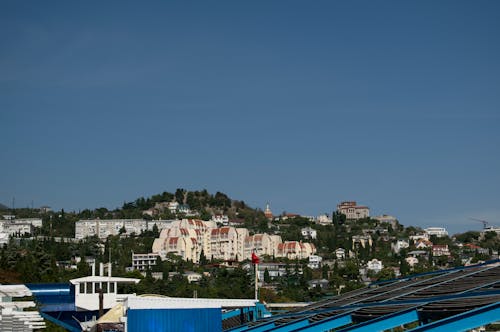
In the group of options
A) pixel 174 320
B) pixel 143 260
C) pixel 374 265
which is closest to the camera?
pixel 174 320

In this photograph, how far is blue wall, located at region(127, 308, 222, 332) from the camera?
93.9ft

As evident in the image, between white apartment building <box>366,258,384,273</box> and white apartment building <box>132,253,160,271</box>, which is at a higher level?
white apartment building <box>132,253,160,271</box>

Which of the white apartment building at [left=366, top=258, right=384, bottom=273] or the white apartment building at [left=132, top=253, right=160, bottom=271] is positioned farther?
→ the white apartment building at [left=366, top=258, right=384, bottom=273]

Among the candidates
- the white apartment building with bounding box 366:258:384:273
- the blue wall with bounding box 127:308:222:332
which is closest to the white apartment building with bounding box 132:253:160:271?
the white apartment building with bounding box 366:258:384:273

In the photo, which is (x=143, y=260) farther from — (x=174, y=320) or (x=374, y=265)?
(x=174, y=320)

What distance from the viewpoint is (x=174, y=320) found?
96.0ft

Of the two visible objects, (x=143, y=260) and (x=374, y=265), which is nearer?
(x=143, y=260)

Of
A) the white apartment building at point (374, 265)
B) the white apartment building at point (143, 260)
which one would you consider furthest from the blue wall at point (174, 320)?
the white apartment building at point (374, 265)

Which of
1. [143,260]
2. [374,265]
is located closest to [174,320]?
[143,260]

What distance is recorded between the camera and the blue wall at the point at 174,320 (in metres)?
28.6

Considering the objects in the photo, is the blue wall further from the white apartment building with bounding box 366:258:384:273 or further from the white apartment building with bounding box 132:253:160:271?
the white apartment building with bounding box 366:258:384:273

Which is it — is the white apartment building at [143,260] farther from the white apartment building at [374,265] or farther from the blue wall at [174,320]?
the blue wall at [174,320]

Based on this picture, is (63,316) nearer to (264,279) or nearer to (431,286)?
(431,286)


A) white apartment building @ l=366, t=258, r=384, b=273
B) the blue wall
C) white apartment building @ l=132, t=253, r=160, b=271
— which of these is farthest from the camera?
white apartment building @ l=366, t=258, r=384, b=273
